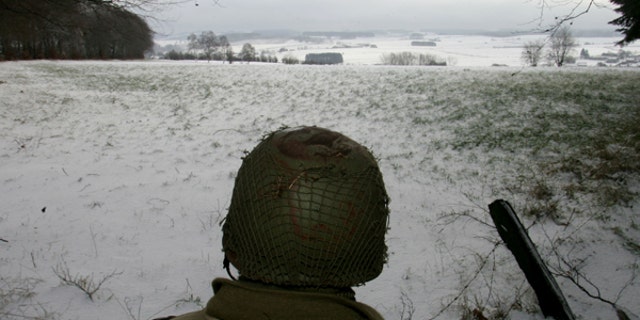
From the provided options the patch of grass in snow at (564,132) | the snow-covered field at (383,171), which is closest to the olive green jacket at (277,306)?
the snow-covered field at (383,171)

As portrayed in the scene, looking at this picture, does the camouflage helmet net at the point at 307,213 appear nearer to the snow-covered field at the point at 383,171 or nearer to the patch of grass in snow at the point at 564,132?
the snow-covered field at the point at 383,171

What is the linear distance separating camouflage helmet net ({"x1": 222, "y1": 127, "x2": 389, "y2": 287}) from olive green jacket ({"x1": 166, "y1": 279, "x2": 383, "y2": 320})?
122 mm

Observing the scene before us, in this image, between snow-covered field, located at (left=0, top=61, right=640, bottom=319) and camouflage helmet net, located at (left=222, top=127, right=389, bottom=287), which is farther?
snow-covered field, located at (left=0, top=61, right=640, bottom=319)

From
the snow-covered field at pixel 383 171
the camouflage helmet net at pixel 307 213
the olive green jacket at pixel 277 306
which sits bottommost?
the snow-covered field at pixel 383 171

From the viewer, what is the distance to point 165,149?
331 inches

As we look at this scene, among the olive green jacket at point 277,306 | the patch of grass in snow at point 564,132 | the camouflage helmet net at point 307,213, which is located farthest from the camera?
the patch of grass in snow at point 564,132

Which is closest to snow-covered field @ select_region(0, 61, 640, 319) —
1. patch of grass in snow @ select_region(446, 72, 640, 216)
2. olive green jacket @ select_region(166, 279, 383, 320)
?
patch of grass in snow @ select_region(446, 72, 640, 216)

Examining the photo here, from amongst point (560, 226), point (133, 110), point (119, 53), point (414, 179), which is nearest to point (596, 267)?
point (560, 226)

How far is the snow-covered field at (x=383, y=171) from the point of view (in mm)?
3881

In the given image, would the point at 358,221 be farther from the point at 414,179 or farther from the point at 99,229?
the point at 414,179

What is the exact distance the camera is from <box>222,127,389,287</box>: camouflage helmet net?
139cm

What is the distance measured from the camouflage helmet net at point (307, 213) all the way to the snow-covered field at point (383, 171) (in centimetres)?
239

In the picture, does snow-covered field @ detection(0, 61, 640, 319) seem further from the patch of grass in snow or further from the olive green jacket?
the olive green jacket

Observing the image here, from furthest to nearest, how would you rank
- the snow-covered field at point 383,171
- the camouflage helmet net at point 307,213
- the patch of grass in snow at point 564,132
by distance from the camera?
the patch of grass in snow at point 564,132
the snow-covered field at point 383,171
the camouflage helmet net at point 307,213
